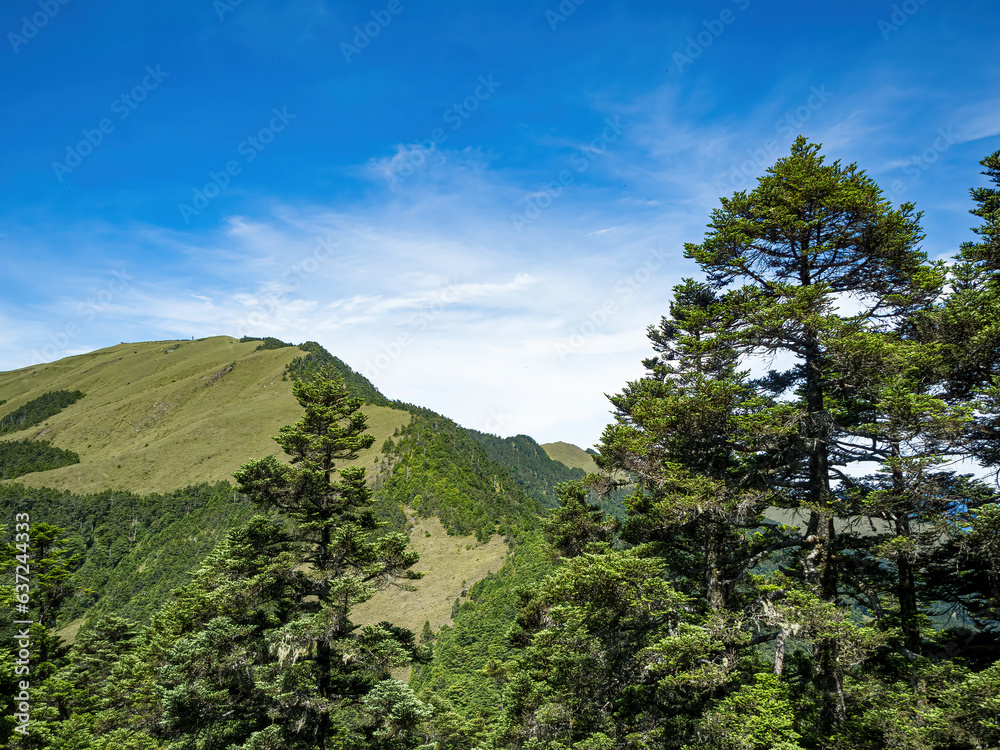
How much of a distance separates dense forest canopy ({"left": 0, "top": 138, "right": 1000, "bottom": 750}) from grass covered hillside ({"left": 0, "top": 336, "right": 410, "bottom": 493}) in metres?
96.2

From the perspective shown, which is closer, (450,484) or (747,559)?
(747,559)

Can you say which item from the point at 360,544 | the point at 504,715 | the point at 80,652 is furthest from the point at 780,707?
the point at 80,652

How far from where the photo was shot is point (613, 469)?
1973 cm

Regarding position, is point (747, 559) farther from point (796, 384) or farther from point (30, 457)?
point (30, 457)

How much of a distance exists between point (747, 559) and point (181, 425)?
177 meters

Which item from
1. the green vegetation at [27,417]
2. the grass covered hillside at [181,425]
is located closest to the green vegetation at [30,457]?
the grass covered hillside at [181,425]

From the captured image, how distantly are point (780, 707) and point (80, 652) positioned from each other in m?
43.0

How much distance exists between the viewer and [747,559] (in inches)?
527

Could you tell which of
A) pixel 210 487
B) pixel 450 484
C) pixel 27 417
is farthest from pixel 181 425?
pixel 450 484

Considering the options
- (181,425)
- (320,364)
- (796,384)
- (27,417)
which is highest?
(320,364)

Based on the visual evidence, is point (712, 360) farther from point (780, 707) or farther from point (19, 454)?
point (19, 454)

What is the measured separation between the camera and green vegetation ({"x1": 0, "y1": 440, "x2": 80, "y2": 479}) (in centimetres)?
15462

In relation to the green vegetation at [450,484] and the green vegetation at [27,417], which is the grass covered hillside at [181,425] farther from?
the green vegetation at [450,484]

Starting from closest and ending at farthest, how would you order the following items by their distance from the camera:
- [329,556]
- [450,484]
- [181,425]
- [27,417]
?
[329,556] < [450,484] < [181,425] < [27,417]
